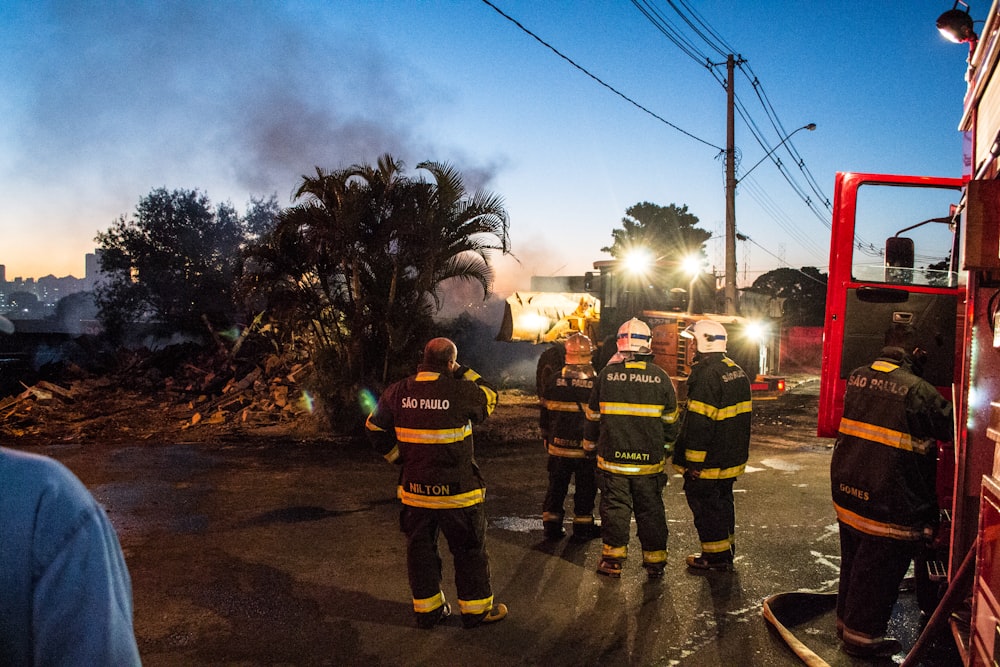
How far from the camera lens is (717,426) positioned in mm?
5621

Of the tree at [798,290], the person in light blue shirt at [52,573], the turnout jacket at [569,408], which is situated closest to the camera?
the person in light blue shirt at [52,573]

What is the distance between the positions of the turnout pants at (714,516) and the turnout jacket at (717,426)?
0.11m

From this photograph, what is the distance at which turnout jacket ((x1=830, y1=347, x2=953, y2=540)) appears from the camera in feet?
13.2

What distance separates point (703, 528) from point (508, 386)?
13.5 m

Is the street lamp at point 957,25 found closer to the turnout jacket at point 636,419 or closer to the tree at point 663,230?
the turnout jacket at point 636,419

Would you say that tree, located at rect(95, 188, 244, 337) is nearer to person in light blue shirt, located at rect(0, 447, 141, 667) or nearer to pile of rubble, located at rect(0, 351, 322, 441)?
pile of rubble, located at rect(0, 351, 322, 441)

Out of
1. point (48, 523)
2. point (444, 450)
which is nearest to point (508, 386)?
point (444, 450)

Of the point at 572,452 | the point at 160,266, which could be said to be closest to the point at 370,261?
the point at 572,452

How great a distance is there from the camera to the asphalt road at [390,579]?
4.25m

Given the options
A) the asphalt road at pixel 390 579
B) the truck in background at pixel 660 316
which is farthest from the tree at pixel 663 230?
the asphalt road at pixel 390 579

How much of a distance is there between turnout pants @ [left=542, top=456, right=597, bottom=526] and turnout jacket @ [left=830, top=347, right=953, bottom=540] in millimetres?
2535

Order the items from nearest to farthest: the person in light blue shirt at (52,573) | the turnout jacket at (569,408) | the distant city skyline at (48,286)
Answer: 1. the person in light blue shirt at (52,573)
2. the turnout jacket at (569,408)
3. the distant city skyline at (48,286)

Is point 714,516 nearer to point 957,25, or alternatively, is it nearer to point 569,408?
point 569,408

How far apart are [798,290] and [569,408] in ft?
110
